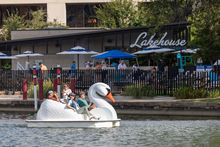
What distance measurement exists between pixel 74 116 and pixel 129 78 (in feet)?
41.8

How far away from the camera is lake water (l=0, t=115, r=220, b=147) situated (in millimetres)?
23594

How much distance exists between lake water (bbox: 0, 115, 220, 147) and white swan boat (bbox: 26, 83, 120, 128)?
1.30 feet

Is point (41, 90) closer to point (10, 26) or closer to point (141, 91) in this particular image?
point (141, 91)

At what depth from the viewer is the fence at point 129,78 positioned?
38.2 m

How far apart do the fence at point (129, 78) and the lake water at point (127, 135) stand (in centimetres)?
763

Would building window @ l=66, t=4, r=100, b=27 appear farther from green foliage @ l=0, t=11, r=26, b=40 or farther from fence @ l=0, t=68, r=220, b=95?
fence @ l=0, t=68, r=220, b=95

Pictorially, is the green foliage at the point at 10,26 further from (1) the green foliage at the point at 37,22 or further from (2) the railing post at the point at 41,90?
(2) the railing post at the point at 41,90

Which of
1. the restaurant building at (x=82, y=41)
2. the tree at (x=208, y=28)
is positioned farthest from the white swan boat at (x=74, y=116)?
the restaurant building at (x=82, y=41)

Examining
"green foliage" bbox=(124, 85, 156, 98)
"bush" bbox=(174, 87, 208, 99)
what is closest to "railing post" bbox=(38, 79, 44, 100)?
"green foliage" bbox=(124, 85, 156, 98)

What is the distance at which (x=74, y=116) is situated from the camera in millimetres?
28500

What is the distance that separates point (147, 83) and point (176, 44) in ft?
46.7

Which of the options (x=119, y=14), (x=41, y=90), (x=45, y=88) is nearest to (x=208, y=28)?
(x=41, y=90)

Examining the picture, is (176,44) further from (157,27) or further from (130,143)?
(130,143)

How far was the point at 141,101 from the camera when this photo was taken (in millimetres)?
35406
